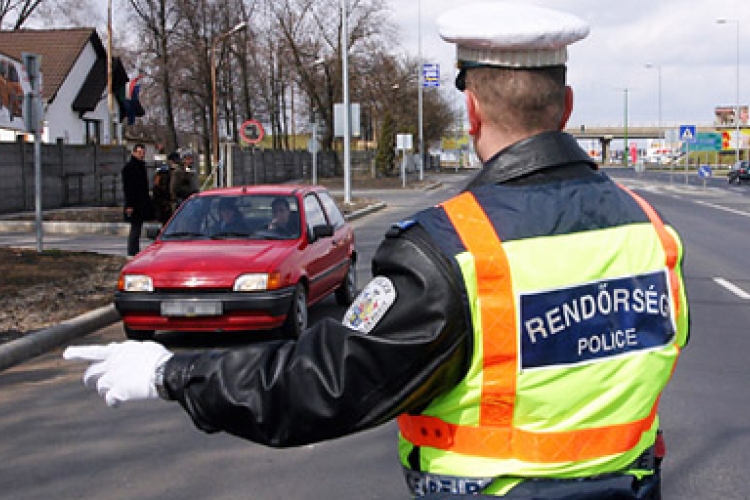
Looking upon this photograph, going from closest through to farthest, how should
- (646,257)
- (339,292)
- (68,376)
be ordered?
1. (646,257)
2. (68,376)
3. (339,292)

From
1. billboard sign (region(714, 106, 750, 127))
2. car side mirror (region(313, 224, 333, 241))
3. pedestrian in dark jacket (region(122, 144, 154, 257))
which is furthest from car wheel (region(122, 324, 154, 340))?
billboard sign (region(714, 106, 750, 127))

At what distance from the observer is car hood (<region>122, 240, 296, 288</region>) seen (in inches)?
336

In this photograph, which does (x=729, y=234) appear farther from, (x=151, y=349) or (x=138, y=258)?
(x=151, y=349)

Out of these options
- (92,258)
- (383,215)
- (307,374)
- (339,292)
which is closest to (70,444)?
(307,374)

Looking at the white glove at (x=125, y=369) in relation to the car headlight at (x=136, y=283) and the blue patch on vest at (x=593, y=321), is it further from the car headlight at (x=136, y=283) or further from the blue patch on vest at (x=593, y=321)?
the car headlight at (x=136, y=283)

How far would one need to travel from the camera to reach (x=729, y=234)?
68.8 ft

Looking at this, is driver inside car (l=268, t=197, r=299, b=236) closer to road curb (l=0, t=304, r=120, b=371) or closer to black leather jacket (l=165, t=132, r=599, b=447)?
road curb (l=0, t=304, r=120, b=371)

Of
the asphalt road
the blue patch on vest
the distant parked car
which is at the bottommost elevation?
the asphalt road

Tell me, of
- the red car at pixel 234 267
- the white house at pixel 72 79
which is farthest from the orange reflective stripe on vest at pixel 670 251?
the white house at pixel 72 79

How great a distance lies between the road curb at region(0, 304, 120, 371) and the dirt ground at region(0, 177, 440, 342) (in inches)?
7.5

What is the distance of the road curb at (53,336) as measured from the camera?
7.98 metres

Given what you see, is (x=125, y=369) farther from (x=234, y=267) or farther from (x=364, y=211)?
(x=364, y=211)

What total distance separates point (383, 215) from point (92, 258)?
14.4 m

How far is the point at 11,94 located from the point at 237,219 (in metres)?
7.89
